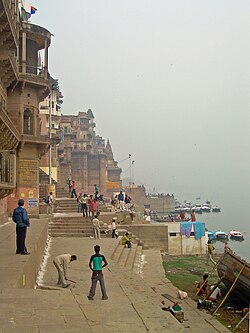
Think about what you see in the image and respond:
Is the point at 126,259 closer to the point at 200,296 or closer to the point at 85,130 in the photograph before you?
the point at 200,296

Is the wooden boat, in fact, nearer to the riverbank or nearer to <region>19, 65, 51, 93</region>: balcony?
the riverbank

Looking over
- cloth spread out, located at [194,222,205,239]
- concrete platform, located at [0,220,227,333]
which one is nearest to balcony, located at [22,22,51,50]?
cloth spread out, located at [194,222,205,239]

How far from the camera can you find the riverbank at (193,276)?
34.8 ft

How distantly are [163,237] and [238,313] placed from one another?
35.2 feet

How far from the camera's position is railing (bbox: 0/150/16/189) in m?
14.3

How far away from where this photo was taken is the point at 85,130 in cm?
7412

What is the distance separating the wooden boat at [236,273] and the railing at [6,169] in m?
7.55

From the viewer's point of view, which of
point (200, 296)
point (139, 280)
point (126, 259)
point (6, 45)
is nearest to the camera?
point (139, 280)

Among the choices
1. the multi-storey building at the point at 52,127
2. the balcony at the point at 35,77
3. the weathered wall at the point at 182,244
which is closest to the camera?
the balcony at the point at 35,77

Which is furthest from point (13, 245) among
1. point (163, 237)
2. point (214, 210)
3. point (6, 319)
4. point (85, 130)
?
point (214, 210)

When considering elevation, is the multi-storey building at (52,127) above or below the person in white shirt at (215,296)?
above

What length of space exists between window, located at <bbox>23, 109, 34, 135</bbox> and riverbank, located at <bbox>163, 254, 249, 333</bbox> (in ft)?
32.2

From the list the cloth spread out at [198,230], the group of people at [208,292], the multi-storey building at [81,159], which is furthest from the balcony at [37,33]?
the multi-storey building at [81,159]

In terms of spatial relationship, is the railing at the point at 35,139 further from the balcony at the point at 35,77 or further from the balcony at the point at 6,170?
the balcony at the point at 6,170
